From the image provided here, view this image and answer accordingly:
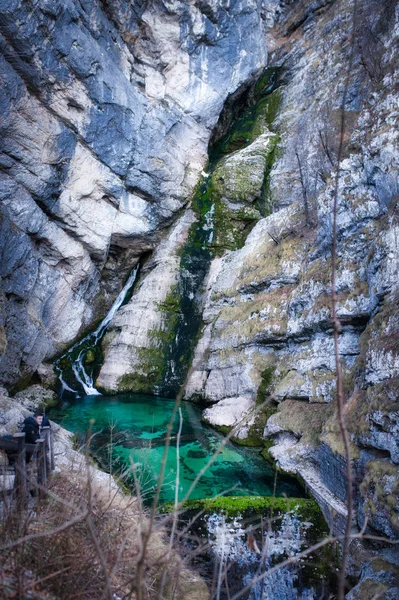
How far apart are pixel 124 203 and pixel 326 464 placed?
16.8 metres

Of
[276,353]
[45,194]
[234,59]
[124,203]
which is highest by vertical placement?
[234,59]

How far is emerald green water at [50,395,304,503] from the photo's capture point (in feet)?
36.6

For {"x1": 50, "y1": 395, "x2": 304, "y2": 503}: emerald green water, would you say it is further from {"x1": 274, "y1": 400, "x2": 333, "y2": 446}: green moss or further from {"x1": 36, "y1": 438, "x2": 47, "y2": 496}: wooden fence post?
{"x1": 36, "y1": 438, "x2": 47, "y2": 496}: wooden fence post

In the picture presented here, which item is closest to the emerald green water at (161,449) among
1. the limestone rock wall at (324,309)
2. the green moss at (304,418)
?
the limestone rock wall at (324,309)

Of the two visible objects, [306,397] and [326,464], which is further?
[306,397]

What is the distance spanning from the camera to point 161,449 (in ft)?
46.2

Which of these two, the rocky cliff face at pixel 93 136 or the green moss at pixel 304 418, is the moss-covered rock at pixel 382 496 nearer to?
the green moss at pixel 304 418

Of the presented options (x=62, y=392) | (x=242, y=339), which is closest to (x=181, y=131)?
(x=242, y=339)

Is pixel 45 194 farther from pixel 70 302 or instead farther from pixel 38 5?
pixel 38 5

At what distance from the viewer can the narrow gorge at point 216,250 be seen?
10.0m

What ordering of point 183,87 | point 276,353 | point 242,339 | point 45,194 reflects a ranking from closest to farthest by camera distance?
point 276,353, point 242,339, point 45,194, point 183,87

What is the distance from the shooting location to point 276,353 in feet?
52.5

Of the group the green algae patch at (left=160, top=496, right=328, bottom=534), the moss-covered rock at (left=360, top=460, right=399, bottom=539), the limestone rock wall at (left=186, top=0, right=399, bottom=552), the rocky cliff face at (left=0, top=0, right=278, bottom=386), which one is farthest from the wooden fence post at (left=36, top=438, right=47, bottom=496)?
the rocky cliff face at (left=0, top=0, right=278, bottom=386)

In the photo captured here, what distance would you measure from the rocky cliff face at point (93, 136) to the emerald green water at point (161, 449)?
3.72 metres
